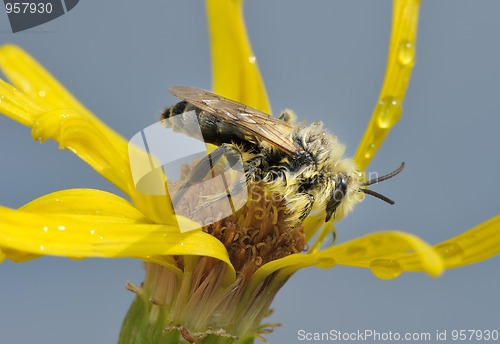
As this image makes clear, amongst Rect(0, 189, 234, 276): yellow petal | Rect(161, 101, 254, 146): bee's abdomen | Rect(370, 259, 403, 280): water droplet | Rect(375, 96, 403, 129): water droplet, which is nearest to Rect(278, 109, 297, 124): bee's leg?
Rect(161, 101, 254, 146): bee's abdomen

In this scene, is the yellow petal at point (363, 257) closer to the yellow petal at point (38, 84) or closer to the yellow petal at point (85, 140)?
the yellow petal at point (85, 140)

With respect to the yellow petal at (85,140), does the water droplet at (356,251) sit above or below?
below

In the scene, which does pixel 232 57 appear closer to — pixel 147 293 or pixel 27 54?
pixel 27 54

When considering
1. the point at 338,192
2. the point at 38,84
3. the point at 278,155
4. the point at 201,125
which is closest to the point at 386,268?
the point at 338,192

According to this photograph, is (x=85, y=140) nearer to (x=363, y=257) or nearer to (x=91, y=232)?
(x=91, y=232)

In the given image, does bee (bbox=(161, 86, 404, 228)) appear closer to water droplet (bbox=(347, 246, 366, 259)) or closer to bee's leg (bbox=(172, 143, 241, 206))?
bee's leg (bbox=(172, 143, 241, 206))

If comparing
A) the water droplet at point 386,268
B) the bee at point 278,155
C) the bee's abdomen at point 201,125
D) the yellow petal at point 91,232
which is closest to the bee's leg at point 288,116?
the bee at point 278,155
